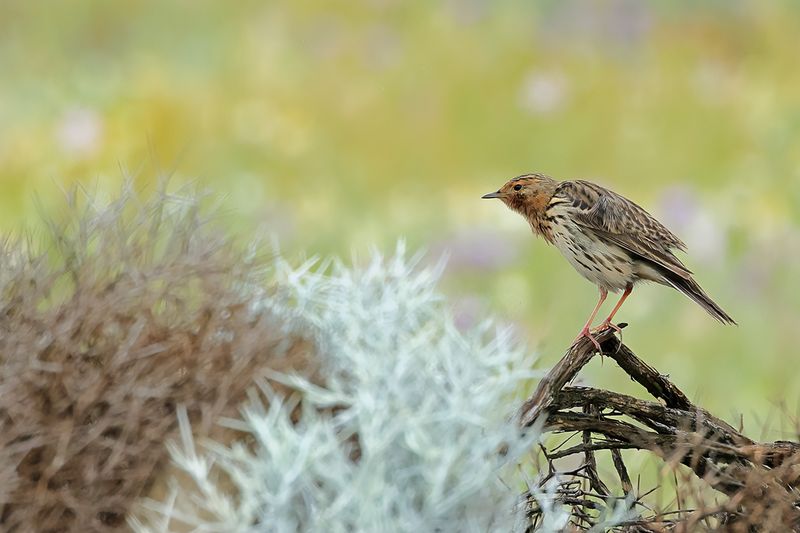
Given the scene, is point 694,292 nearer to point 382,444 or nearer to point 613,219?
point 613,219

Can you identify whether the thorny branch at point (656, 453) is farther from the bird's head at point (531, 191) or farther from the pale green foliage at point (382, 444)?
the bird's head at point (531, 191)

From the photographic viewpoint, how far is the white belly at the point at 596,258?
122 cm

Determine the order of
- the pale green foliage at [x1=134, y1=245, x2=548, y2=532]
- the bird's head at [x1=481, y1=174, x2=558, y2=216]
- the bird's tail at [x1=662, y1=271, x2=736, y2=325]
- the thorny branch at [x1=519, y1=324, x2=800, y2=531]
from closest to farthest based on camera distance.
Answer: the pale green foliage at [x1=134, y1=245, x2=548, y2=532] < the thorny branch at [x1=519, y1=324, x2=800, y2=531] < the bird's tail at [x1=662, y1=271, x2=736, y2=325] < the bird's head at [x1=481, y1=174, x2=558, y2=216]

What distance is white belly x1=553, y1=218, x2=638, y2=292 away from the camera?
3.99ft

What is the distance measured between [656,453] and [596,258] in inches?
21.5

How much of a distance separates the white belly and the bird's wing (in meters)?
0.01

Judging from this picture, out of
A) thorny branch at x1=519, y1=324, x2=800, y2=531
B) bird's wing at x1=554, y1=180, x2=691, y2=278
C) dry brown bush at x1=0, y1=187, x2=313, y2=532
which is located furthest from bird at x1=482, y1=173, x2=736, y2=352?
dry brown bush at x1=0, y1=187, x2=313, y2=532

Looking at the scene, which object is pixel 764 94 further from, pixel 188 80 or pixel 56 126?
pixel 56 126

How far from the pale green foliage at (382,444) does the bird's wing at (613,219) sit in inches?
24.1

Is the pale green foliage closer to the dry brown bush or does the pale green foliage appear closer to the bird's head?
the dry brown bush

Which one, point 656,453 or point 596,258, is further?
point 596,258

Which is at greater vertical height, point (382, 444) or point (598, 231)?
point (598, 231)

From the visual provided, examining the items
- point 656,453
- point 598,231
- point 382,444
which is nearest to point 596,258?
point 598,231

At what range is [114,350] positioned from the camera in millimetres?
608
